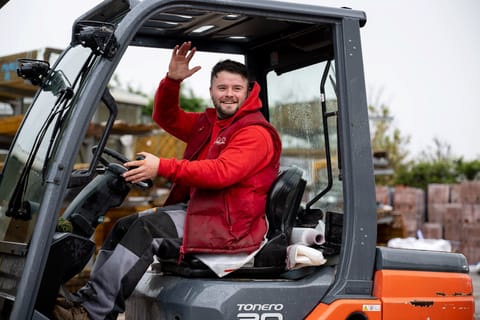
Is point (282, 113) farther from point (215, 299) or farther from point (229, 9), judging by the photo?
point (215, 299)

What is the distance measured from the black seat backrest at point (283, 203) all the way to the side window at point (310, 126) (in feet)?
0.86

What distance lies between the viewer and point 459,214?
1712 centimetres

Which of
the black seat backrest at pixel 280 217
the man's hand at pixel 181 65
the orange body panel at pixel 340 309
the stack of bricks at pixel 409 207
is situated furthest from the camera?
the stack of bricks at pixel 409 207

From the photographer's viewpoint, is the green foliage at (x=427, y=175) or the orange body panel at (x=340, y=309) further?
the green foliage at (x=427, y=175)

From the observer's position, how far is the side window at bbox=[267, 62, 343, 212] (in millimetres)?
4586

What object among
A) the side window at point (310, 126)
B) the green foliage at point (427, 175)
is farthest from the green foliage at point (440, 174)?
the side window at point (310, 126)

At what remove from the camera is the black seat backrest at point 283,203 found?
170 inches

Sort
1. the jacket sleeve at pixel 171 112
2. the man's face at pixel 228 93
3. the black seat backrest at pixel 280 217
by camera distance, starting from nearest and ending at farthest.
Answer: the black seat backrest at pixel 280 217, the man's face at pixel 228 93, the jacket sleeve at pixel 171 112

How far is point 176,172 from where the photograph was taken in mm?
3918

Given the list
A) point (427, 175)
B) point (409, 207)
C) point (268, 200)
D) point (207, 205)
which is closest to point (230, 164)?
point (207, 205)

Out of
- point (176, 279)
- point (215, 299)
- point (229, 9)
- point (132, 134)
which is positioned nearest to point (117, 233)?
point (176, 279)

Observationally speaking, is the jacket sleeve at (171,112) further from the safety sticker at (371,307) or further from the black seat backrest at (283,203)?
the safety sticker at (371,307)

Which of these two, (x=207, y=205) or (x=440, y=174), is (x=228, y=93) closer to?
(x=207, y=205)

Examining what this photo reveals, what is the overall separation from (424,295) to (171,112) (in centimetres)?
183
